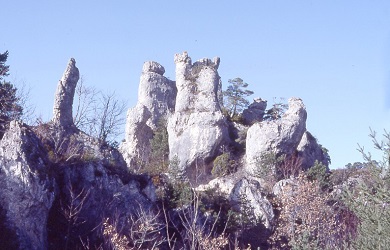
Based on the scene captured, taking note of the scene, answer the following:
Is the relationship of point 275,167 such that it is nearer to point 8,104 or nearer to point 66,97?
point 66,97

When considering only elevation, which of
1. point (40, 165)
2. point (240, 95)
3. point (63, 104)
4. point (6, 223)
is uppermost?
point (240, 95)

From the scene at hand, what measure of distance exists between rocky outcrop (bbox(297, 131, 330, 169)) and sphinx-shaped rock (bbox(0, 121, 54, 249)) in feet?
58.7

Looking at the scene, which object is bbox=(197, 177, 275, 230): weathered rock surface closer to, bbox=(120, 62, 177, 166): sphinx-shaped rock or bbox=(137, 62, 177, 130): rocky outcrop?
bbox=(120, 62, 177, 166): sphinx-shaped rock

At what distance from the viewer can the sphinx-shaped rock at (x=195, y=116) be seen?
33656mm

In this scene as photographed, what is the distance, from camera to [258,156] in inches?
1257

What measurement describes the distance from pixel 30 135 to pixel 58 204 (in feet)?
7.45

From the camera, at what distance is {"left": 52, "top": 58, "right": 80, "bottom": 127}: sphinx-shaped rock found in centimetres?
2862

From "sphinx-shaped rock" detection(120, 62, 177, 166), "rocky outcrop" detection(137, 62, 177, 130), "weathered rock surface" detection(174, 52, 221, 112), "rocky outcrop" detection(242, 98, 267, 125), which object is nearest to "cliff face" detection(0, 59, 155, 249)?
"weathered rock surface" detection(174, 52, 221, 112)

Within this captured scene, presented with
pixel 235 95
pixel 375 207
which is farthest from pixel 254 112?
pixel 375 207

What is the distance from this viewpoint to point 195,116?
34.9m

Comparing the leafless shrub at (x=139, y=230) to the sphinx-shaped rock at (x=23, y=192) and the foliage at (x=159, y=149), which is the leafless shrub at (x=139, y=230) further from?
the foliage at (x=159, y=149)

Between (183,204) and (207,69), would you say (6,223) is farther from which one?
(207,69)

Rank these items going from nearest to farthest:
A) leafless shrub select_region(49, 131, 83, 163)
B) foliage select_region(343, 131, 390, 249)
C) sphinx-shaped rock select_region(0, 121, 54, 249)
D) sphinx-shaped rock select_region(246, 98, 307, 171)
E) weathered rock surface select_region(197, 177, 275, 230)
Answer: foliage select_region(343, 131, 390, 249) < sphinx-shaped rock select_region(0, 121, 54, 249) < leafless shrub select_region(49, 131, 83, 163) < weathered rock surface select_region(197, 177, 275, 230) < sphinx-shaped rock select_region(246, 98, 307, 171)

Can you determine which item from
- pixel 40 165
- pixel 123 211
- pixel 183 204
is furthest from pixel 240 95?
pixel 40 165
